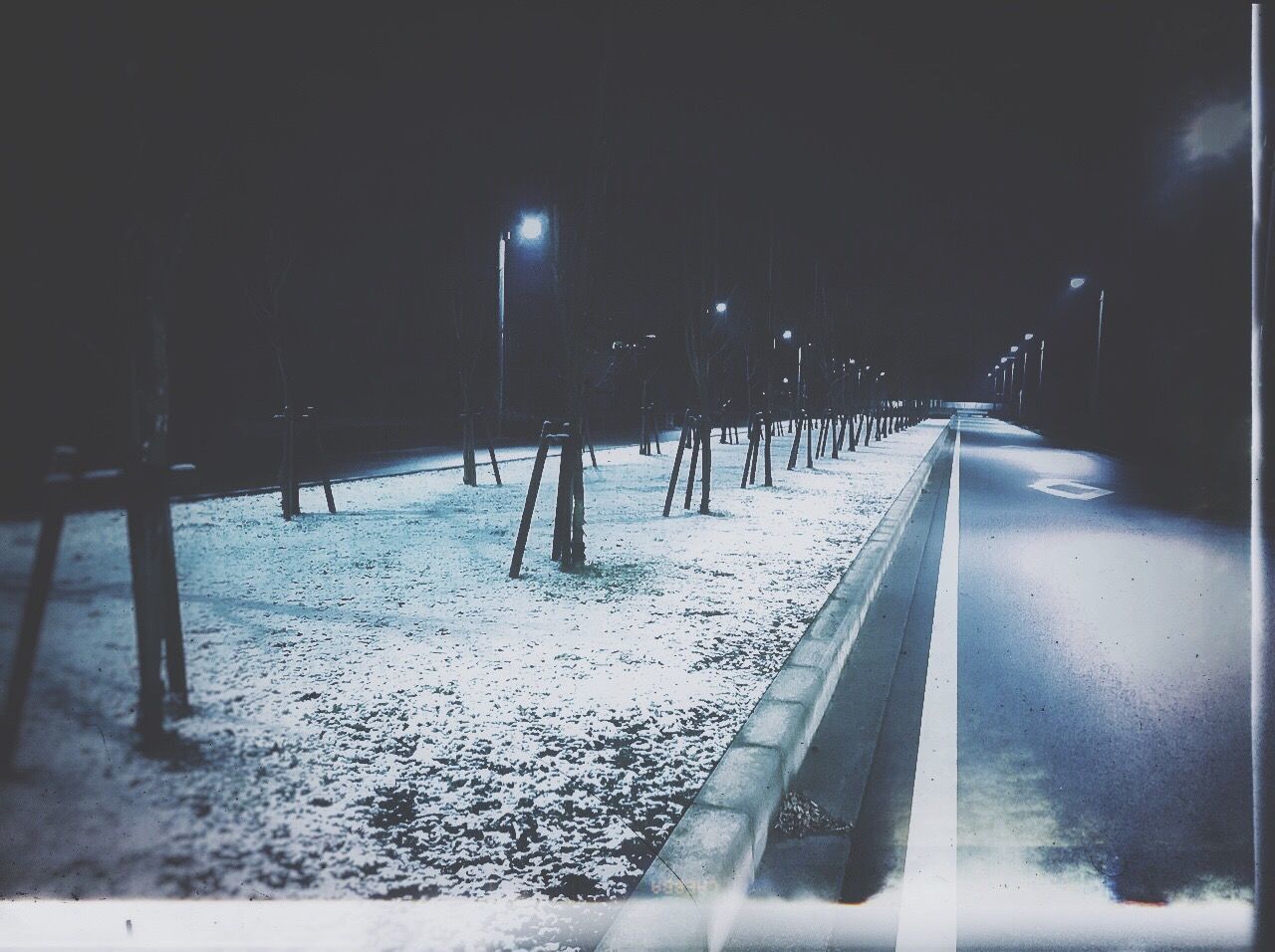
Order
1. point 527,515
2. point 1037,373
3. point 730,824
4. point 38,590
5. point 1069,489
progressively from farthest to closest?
point 1037,373, point 1069,489, point 527,515, point 38,590, point 730,824

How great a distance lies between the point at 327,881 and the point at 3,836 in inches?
48.0

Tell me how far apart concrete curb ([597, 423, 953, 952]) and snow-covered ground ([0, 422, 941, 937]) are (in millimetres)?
130

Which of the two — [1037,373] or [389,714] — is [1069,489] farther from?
[1037,373]

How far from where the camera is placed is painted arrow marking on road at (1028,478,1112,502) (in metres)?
13.8

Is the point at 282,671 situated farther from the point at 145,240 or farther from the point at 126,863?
the point at 145,240

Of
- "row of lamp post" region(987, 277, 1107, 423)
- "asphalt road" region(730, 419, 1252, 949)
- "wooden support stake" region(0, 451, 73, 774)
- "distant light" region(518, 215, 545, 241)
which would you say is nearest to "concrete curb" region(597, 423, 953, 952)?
"asphalt road" region(730, 419, 1252, 949)

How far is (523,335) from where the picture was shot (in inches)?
1463

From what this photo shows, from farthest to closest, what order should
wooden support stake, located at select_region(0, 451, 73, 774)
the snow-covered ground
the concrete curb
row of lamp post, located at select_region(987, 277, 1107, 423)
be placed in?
row of lamp post, located at select_region(987, 277, 1107, 423) → wooden support stake, located at select_region(0, 451, 73, 774) → the snow-covered ground → the concrete curb

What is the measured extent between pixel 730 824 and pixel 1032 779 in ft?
5.20

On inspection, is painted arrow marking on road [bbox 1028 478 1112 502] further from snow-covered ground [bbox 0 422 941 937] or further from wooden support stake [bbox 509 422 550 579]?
wooden support stake [bbox 509 422 550 579]

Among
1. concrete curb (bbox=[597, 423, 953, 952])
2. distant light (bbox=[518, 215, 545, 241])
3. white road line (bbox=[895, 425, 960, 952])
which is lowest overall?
white road line (bbox=[895, 425, 960, 952])

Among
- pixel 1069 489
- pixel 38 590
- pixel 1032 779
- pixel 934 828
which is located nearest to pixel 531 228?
pixel 1069 489

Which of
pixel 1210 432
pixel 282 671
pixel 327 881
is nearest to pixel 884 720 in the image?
pixel 327 881

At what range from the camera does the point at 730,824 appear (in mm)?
2543
